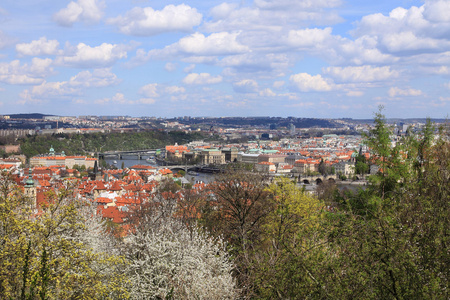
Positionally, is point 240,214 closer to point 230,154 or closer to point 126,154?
point 230,154

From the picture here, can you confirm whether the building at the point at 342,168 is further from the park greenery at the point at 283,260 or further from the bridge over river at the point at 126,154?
the park greenery at the point at 283,260

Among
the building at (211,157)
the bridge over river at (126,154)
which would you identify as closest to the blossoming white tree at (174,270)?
the building at (211,157)

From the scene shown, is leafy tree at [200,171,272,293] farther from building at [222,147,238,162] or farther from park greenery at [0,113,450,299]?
building at [222,147,238,162]

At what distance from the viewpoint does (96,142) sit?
4537 inches

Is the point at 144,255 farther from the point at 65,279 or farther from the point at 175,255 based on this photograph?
the point at 65,279

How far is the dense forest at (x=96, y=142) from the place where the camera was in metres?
93.7

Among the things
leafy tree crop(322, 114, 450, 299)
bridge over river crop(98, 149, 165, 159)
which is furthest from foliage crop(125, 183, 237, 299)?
bridge over river crop(98, 149, 165, 159)

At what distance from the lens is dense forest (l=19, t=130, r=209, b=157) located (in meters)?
93.7

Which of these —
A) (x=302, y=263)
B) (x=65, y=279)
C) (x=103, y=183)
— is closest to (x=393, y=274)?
(x=302, y=263)

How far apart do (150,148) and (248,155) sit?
31518 mm

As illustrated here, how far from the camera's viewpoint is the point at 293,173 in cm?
7906

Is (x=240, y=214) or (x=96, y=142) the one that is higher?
A: (x=240, y=214)

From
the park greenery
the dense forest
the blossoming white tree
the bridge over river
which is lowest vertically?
the bridge over river

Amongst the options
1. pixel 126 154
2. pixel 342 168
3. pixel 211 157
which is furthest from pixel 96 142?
pixel 342 168
